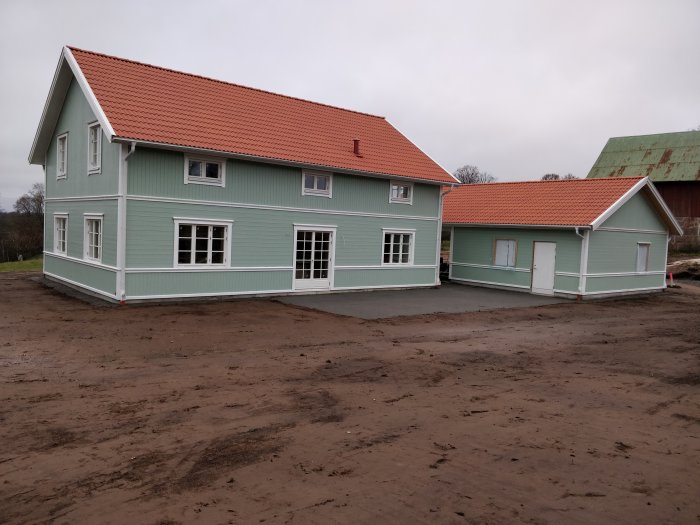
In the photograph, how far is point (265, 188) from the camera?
16.4 meters

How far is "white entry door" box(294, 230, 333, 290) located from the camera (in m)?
17.3

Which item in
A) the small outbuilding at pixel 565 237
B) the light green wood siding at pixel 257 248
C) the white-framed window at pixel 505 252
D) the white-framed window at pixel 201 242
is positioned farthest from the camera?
the white-framed window at pixel 505 252

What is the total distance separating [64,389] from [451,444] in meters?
4.70

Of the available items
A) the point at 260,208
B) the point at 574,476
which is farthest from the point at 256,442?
the point at 260,208

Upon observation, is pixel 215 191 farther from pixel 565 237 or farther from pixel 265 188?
pixel 565 237

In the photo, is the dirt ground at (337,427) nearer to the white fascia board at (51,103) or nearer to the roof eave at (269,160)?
the roof eave at (269,160)

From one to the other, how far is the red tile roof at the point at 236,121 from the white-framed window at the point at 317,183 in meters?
0.51

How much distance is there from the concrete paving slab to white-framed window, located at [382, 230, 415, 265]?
111 cm

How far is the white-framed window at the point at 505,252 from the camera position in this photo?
70.8 ft

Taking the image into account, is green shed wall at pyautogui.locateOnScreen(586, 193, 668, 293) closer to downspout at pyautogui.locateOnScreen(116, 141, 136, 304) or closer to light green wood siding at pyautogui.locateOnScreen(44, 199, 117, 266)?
downspout at pyautogui.locateOnScreen(116, 141, 136, 304)

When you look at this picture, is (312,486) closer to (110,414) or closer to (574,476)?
(574,476)

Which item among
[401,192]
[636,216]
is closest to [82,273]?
[401,192]

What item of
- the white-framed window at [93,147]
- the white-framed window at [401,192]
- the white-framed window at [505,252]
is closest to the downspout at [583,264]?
the white-framed window at [505,252]

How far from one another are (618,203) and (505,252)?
13.9 ft
